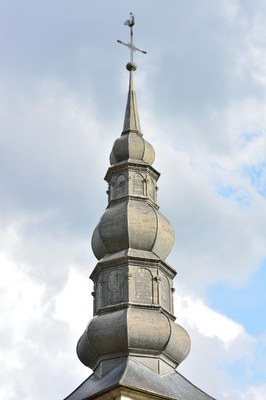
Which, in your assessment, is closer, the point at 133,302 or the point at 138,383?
the point at 138,383

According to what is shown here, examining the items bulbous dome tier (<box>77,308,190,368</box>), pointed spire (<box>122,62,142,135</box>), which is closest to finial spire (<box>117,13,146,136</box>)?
pointed spire (<box>122,62,142,135</box>)

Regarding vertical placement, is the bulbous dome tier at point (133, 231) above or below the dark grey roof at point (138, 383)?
above

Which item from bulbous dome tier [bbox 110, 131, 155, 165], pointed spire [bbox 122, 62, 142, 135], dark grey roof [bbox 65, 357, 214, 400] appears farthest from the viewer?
pointed spire [bbox 122, 62, 142, 135]

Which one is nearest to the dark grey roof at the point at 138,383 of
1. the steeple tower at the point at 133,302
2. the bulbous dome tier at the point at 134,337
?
the steeple tower at the point at 133,302

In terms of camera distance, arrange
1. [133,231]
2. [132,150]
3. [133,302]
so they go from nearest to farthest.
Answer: [133,302] < [133,231] < [132,150]

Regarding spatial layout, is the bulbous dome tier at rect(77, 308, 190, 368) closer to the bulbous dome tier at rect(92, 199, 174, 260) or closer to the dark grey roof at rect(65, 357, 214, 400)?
the dark grey roof at rect(65, 357, 214, 400)

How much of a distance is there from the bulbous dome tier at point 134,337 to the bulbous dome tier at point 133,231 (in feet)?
10.9

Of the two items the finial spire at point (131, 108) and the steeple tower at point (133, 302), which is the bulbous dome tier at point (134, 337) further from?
the finial spire at point (131, 108)

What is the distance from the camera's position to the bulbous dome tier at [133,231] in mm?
42062

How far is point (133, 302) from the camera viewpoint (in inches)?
1580

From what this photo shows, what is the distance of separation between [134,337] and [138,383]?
8.63 feet

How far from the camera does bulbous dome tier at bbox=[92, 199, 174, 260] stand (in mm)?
42062

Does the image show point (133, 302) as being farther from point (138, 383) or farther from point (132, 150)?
point (132, 150)

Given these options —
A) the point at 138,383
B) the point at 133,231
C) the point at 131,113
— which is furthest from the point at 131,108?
the point at 138,383
